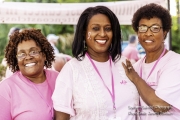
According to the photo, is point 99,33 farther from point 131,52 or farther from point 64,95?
point 131,52

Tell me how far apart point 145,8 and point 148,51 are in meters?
0.35

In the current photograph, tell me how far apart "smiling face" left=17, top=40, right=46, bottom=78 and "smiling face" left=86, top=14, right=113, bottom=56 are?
45 centimetres

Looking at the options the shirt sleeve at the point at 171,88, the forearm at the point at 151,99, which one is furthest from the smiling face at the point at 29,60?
the shirt sleeve at the point at 171,88

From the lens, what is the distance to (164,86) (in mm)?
2297

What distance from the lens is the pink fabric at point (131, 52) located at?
15.5 feet

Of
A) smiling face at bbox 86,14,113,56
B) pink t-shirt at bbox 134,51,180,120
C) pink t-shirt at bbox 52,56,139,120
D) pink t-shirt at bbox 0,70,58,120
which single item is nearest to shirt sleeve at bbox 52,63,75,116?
pink t-shirt at bbox 52,56,139,120

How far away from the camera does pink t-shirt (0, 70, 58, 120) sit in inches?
92.6

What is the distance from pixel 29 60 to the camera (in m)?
2.49

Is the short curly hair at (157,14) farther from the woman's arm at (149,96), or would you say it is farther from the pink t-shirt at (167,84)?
the woman's arm at (149,96)

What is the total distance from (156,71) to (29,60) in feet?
3.25

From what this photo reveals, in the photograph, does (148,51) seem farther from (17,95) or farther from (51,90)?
(17,95)

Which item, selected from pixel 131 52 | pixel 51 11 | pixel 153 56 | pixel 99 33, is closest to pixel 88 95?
pixel 99 33

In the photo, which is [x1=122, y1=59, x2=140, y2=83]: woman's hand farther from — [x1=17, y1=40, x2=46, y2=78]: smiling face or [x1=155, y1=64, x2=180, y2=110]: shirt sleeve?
[x1=17, y1=40, x2=46, y2=78]: smiling face

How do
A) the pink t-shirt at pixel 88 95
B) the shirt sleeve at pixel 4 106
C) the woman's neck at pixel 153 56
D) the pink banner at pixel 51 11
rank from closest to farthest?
the pink t-shirt at pixel 88 95, the shirt sleeve at pixel 4 106, the woman's neck at pixel 153 56, the pink banner at pixel 51 11
